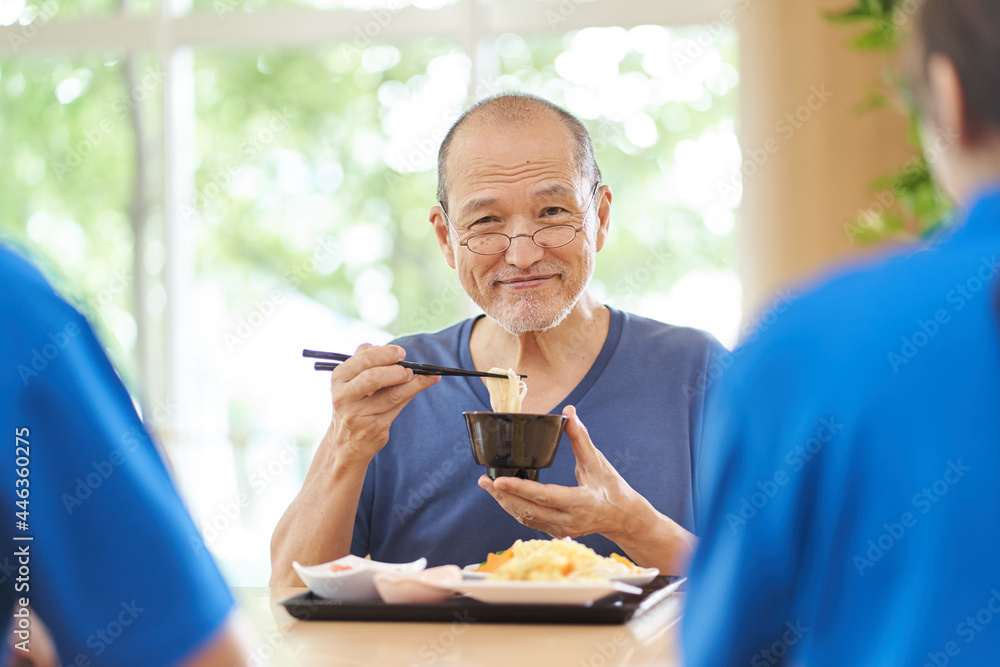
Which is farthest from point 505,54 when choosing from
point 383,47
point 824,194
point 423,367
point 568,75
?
point 423,367

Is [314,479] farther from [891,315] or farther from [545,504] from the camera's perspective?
[891,315]

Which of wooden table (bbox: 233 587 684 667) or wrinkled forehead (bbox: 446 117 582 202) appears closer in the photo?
wooden table (bbox: 233 587 684 667)

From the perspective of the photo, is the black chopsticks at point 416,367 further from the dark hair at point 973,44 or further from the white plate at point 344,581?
the dark hair at point 973,44

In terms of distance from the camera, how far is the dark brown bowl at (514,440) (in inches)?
56.6

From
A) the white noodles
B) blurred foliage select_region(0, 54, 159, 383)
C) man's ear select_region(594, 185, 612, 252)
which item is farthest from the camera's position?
blurred foliage select_region(0, 54, 159, 383)

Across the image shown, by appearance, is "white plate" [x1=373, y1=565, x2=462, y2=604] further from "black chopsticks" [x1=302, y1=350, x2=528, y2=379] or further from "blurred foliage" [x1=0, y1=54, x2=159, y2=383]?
"blurred foliage" [x1=0, y1=54, x2=159, y2=383]

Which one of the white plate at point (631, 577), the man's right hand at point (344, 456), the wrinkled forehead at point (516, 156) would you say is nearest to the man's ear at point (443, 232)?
the wrinkled forehead at point (516, 156)

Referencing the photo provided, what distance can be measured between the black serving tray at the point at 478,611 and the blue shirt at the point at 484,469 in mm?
623

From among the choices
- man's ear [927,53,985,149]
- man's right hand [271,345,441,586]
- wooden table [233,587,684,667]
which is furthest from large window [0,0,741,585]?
man's ear [927,53,985,149]

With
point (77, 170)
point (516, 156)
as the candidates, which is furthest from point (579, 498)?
point (77, 170)

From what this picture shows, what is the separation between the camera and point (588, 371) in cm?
206

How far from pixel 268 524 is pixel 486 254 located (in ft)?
9.80

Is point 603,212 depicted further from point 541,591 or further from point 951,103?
point 951,103

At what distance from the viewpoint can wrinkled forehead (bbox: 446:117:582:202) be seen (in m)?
1.94
